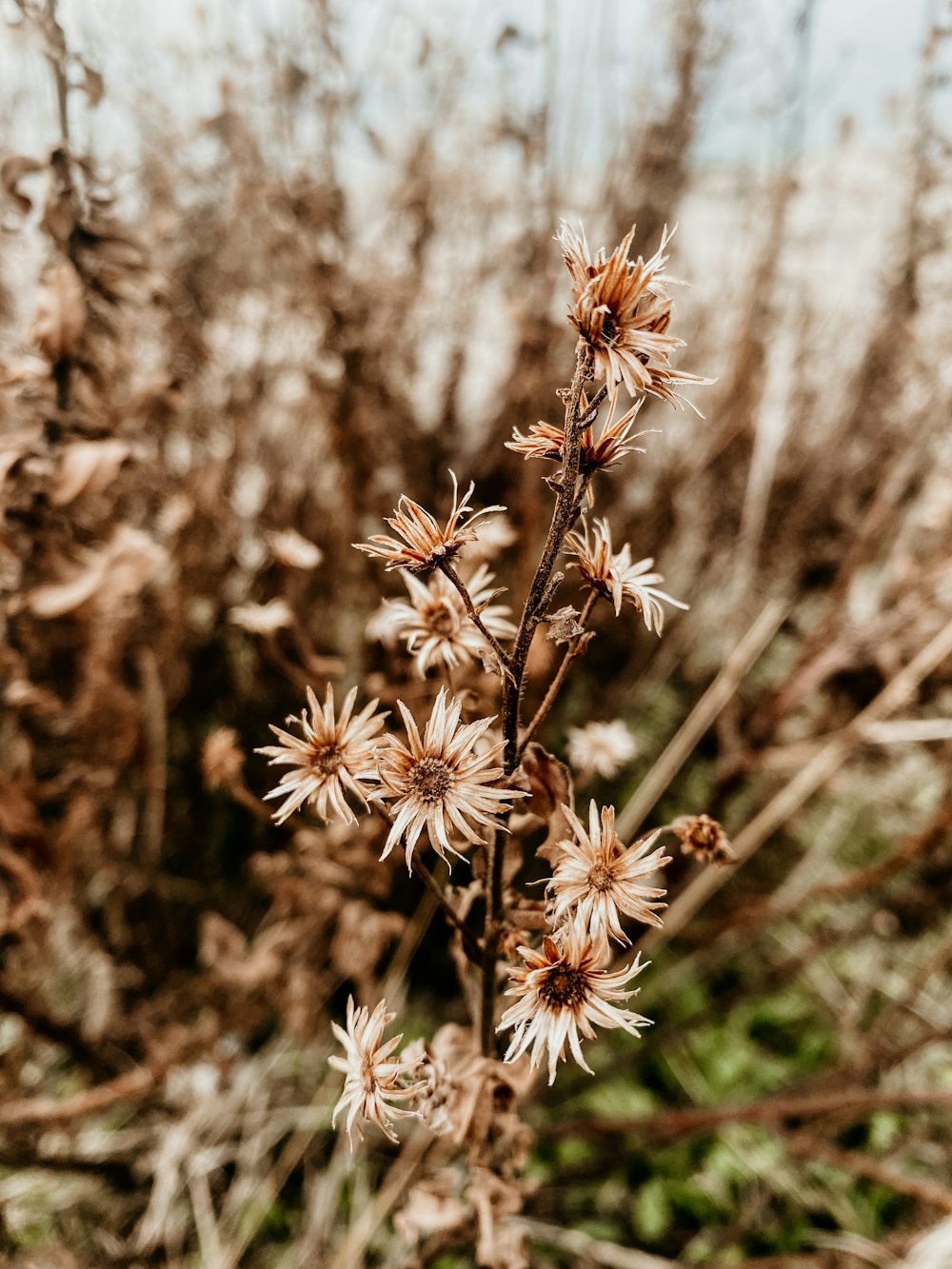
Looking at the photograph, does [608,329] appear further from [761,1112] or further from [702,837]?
[761,1112]

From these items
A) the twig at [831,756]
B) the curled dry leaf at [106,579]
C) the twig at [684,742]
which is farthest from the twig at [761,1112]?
the curled dry leaf at [106,579]

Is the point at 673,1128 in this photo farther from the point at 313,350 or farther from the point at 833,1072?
the point at 313,350

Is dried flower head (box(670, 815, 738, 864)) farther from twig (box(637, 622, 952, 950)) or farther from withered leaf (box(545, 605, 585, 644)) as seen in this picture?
twig (box(637, 622, 952, 950))

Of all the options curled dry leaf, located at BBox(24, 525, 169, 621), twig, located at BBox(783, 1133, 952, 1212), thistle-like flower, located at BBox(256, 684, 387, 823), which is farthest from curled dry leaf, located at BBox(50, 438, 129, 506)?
twig, located at BBox(783, 1133, 952, 1212)

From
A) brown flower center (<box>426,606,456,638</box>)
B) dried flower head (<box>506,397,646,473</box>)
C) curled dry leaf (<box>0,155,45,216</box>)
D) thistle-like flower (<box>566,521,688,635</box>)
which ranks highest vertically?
curled dry leaf (<box>0,155,45,216</box>)

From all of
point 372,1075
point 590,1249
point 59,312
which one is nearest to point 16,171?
point 59,312

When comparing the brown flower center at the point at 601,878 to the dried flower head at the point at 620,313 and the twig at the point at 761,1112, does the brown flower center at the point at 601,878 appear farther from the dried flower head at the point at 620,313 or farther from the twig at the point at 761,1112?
the twig at the point at 761,1112
